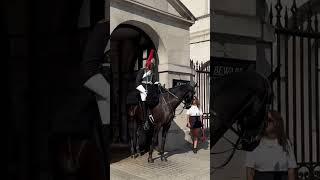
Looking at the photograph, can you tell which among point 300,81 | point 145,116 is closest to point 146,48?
point 145,116

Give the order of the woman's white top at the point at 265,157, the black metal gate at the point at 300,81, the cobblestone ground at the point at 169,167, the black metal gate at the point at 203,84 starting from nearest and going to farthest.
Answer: the cobblestone ground at the point at 169,167 → the black metal gate at the point at 203,84 → the woman's white top at the point at 265,157 → the black metal gate at the point at 300,81

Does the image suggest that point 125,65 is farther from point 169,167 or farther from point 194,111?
point 169,167

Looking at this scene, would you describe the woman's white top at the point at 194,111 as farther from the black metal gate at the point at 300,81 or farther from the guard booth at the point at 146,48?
the black metal gate at the point at 300,81

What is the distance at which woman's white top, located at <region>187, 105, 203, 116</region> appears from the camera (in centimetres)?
226

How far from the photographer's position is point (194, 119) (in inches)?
87.0

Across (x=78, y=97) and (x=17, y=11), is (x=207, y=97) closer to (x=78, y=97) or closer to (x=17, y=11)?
(x=78, y=97)

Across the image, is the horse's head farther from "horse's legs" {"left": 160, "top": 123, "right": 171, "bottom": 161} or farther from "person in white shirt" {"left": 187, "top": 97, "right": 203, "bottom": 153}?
"horse's legs" {"left": 160, "top": 123, "right": 171, "bottom": 161}

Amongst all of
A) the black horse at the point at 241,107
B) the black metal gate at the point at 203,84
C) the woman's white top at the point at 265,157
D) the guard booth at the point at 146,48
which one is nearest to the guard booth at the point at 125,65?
the guard booth at the point at 146,48

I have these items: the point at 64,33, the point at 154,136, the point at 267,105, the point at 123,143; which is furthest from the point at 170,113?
the point at 64,33

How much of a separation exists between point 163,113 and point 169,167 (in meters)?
0.37

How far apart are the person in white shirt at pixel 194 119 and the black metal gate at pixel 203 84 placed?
0.03m

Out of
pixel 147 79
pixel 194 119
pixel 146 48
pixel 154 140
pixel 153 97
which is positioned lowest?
pixel 154 140

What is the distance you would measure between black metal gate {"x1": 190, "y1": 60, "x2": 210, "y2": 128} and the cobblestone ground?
22 cm

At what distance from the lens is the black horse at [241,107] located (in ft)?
7.28
